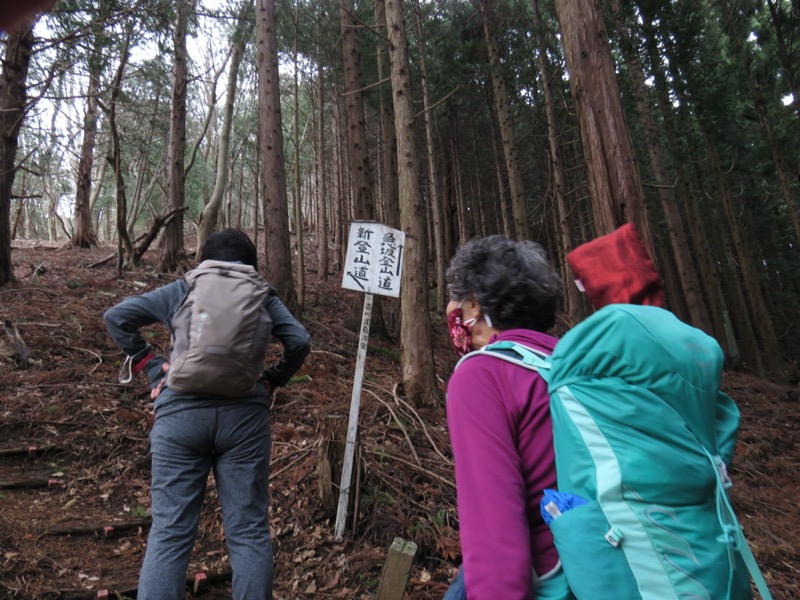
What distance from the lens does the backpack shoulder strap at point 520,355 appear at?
1132 millimetres

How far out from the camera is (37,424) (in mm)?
4566

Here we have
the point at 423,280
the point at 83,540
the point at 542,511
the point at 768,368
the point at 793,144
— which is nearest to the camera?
the point at 542,511

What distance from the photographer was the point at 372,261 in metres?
4.12

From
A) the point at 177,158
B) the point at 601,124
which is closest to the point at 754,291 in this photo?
the point at 601,124

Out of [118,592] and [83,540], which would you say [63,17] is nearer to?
[83,540]

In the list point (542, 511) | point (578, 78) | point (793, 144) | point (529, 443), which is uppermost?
point (793, 144)

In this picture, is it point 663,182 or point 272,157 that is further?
point 663,182

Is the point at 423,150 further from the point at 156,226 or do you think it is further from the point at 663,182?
the point at 156,226

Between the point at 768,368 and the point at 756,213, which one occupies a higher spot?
the point at 756,213

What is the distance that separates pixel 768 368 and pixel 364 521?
54.6 ft

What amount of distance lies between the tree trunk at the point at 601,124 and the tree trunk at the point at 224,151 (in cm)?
615

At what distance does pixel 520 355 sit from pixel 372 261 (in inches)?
120

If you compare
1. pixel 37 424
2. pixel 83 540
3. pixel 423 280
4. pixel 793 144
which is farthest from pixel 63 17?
pixel 793 144

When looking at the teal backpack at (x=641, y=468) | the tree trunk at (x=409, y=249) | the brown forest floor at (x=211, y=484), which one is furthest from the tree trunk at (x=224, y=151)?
the teal backpack at (x=641, y=468)
